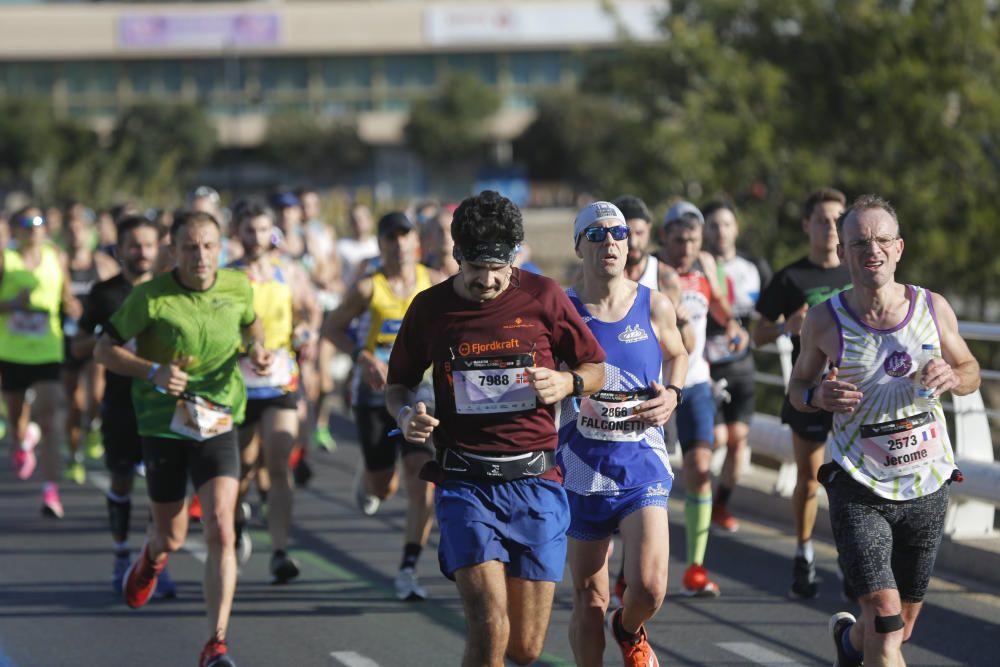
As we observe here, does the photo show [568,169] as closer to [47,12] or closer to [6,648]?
[47,12]

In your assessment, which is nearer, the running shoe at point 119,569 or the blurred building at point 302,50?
the running shoe at point 119,569

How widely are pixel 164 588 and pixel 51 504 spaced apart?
2964 mm

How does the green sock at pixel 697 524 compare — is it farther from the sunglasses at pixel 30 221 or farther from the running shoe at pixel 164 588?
the sunglasses at pixel 30 221

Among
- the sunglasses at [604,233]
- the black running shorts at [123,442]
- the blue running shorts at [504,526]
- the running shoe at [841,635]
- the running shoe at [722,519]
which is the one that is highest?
the sunglasses at [604,233]

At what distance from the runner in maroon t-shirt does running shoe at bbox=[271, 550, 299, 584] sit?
11.5ft

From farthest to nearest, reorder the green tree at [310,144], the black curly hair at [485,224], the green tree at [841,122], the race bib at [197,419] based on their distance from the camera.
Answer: the green tree at [310,144]
the green tree at [841,122]
the race bib at [197,419]
the black curly hair at [485,224]

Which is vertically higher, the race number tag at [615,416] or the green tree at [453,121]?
the green tree at [453,121]

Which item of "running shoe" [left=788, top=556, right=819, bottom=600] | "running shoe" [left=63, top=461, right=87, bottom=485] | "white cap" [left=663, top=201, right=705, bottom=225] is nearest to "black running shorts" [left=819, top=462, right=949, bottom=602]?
"running shoe" [left=788, top=556, right=819, bottom=600]

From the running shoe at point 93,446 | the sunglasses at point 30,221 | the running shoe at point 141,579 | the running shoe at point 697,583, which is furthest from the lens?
the running shoe at point 93,446

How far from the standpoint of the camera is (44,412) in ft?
39.5

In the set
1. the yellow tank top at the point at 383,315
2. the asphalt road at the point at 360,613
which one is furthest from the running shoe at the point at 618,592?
the yellow tank top at the point at 383,315

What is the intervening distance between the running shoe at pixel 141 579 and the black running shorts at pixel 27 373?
4.36 meters

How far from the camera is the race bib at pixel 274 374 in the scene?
30.2 ft

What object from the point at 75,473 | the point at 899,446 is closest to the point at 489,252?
the point at 899,446
